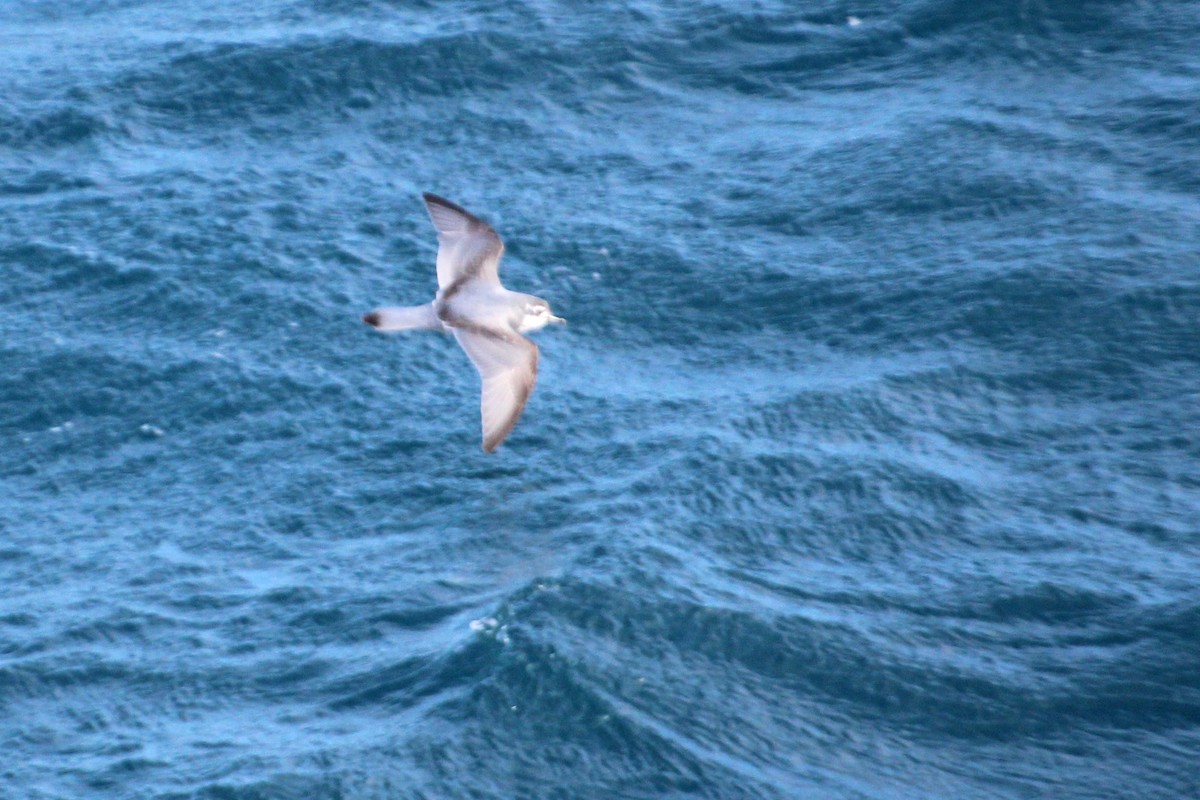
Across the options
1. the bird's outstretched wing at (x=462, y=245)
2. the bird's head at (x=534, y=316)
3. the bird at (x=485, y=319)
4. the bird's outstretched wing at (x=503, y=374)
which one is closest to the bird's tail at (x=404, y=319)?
the bird at (x=485, y=319)

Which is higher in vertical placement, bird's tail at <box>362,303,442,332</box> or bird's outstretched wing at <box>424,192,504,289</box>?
bird's outstretched wing at <box>424,192,504,289</box>

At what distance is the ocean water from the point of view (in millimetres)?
19031

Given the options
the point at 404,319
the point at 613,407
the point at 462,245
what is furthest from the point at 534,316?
the point at 613,407

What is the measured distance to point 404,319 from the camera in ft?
66.6

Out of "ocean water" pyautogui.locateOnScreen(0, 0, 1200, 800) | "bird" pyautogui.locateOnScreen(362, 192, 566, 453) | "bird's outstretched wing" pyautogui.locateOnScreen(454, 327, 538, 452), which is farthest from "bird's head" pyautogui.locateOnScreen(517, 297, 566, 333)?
"ocean water" pyautogui.locateOnScreen(0, 0, 1200, 800)

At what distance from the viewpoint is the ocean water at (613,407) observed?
62.4 feet

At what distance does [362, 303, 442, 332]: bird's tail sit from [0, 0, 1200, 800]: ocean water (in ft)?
10.8

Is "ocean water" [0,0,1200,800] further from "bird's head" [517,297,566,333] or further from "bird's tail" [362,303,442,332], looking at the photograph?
"bird's tail" [362,303,442,332]

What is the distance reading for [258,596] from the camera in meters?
21.3

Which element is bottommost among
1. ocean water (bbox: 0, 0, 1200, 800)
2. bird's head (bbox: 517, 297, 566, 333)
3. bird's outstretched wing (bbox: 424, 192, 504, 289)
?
ocean water (bbox: 0, 0, 1200, 800)

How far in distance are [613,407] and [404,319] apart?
5.15 m

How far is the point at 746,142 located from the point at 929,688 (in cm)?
1304

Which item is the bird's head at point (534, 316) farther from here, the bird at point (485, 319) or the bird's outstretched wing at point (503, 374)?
the bird's outstretched wing at point (503, 374)

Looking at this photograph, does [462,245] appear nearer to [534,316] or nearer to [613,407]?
[534,316]
